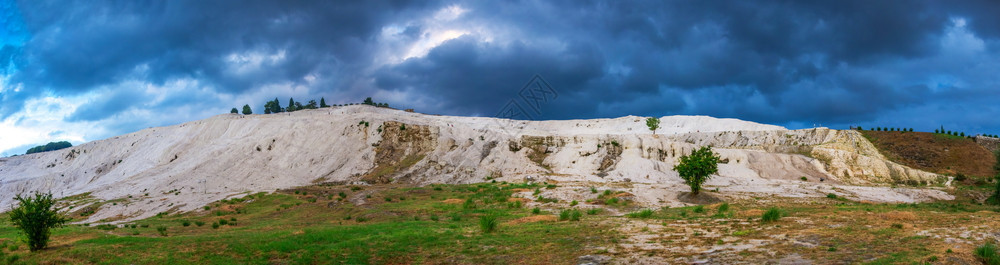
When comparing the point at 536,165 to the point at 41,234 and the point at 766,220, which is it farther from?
the point at 41,234

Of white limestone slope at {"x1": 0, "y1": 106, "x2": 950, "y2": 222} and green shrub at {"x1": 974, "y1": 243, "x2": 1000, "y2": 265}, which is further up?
white limestone slope at {"x1": 0, "y1": 106, "x2": 950, "y2": 222}

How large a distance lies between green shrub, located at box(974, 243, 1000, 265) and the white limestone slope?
35.0 metres

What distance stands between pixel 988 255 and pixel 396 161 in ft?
215

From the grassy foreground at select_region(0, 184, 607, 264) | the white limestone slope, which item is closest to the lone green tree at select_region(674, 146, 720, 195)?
the white limestone slope

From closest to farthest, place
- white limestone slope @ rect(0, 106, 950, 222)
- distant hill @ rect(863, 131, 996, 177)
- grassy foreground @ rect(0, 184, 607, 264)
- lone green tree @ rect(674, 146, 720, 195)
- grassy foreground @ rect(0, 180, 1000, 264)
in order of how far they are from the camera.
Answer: grassy foreground @ rect(0, 180, 1000, 264)
grassy foreground @ rect(0, 184, 607, 264)
lone green tree @ rect(674, 146, 720, 195)
white limestone slope @ rect(0, 106, 950, 222)
distant hill @ rect(863, 131, 996, 177)

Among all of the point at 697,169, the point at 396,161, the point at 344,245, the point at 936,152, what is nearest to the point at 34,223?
the point at 344,245

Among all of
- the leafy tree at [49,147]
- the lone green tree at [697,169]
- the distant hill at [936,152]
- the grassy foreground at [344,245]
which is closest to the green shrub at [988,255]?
the grassy foreground at [344,245]

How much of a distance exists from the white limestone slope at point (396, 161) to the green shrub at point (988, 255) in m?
35.0

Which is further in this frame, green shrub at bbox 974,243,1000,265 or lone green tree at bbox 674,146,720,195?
lone green tree at bbox 674,146,720,195

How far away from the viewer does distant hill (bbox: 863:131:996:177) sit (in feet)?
229

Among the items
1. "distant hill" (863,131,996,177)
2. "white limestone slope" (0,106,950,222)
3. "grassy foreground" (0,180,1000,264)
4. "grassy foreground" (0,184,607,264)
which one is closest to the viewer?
"grassy foreground" (0,180,1000,264)

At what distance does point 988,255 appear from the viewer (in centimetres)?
1294

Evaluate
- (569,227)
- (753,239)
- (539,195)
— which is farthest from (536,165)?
(753,239)

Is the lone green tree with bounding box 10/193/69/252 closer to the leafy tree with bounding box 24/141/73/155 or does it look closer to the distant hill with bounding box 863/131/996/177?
the distant hill with bounding box 863/131/996/177
